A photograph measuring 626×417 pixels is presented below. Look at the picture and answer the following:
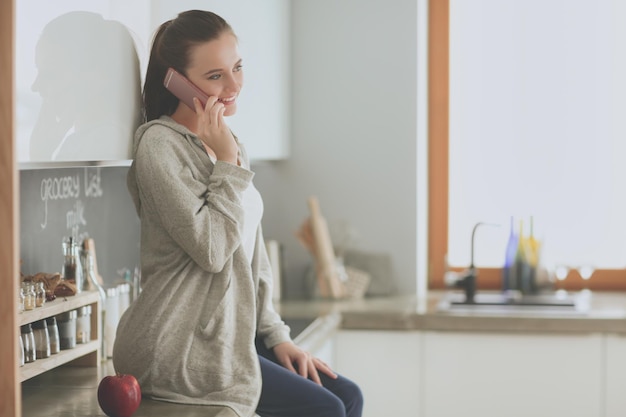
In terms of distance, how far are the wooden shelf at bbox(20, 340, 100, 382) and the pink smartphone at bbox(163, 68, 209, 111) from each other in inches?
23.7

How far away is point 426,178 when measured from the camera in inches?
157

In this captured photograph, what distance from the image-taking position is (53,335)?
218 centimetres

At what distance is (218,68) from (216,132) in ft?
0.56

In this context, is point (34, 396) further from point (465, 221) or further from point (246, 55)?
point (465, 221)

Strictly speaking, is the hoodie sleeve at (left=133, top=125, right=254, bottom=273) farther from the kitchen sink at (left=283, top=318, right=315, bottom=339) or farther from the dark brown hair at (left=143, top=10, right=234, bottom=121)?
the kitchen sink at (left=283, top=318, right=315, bottom=339)

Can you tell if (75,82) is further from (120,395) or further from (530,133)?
(530,133)

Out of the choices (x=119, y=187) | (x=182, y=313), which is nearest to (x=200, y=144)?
(x=182, y=313)

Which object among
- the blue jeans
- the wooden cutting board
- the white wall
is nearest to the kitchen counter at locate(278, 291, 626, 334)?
the wooden cutting board

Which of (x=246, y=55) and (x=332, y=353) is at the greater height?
(x=246, y=55)

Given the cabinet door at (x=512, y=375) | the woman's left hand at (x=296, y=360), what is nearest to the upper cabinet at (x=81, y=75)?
the woman's left hand at (x=296, y=360)

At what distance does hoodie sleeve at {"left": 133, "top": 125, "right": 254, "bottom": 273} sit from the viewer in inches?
72.8

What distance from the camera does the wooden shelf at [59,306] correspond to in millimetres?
2004

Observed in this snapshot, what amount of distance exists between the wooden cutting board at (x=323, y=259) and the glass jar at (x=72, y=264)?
1.44 meters

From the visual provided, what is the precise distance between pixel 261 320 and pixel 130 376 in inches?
17.6
